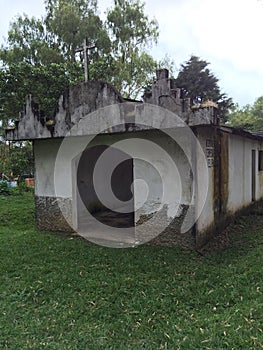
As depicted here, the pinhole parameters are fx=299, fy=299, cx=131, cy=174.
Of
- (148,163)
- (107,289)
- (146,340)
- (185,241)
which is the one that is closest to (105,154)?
(148,163)

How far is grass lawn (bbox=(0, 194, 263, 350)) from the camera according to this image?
3.12 meters

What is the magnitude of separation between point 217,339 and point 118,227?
4607mm

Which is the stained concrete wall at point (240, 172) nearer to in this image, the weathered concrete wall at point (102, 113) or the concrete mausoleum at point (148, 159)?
the concrete mausoleum at point (148, 159)

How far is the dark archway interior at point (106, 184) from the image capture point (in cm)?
820

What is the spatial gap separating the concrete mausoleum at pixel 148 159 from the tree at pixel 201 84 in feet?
68.6

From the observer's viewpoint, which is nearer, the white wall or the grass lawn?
the grass lawn

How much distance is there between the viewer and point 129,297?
3.97 m

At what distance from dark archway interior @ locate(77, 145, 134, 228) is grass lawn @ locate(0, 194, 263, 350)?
2.18m

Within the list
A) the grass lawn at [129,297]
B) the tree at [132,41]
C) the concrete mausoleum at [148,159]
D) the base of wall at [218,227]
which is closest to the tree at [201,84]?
the tree at [132,41]

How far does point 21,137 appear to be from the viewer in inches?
269

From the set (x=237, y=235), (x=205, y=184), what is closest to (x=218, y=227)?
(x=237, y=235)

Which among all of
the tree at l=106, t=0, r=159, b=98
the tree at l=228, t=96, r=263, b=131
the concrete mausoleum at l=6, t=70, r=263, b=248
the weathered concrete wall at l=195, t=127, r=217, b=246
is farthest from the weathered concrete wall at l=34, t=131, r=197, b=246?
the tree at l=228, t=96, r=263, b=131

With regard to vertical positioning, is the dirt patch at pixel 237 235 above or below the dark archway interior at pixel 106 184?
below

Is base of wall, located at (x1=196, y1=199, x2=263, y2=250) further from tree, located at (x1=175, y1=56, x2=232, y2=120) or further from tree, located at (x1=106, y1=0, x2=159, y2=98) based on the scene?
tree, located at (x1=175, y1=56, x2=232, y2=120)
